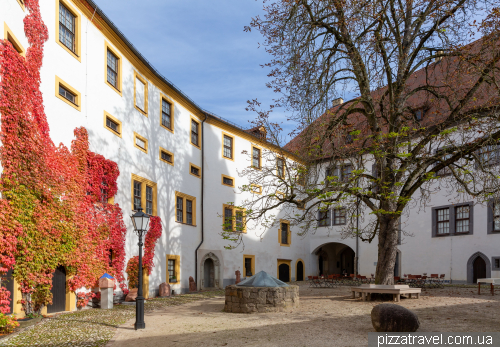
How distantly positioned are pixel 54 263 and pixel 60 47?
21.7 feet

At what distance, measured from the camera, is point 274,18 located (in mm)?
15047

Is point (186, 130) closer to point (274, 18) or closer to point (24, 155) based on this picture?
point (274, 18)

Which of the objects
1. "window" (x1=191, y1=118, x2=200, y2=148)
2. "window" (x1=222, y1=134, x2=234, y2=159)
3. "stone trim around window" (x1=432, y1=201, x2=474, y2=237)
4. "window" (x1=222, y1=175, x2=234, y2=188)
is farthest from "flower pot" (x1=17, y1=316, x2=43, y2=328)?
"stone trim around window" (x1=432, y1=201, x2=474, y2=237)

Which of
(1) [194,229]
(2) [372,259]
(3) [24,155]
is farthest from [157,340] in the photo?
(2) [372,259]

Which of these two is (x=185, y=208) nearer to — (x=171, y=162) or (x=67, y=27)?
(x=171, y=162)

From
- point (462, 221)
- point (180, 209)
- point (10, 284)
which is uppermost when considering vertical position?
point (180, 209)

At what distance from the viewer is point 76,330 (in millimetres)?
10422

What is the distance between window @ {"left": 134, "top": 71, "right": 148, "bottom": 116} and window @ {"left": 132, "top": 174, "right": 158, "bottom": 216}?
9.75 feet

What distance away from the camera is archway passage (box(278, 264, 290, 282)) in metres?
30.8

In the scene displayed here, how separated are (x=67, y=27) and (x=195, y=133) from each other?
34.4ft

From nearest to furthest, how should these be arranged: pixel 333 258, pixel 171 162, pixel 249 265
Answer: pixel 171 162, pixel 249 265, pixel 333 258

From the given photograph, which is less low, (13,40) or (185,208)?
(13,40)

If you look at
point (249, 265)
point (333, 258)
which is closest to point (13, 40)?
point (249, 265)

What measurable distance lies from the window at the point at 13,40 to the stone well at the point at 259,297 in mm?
8829
